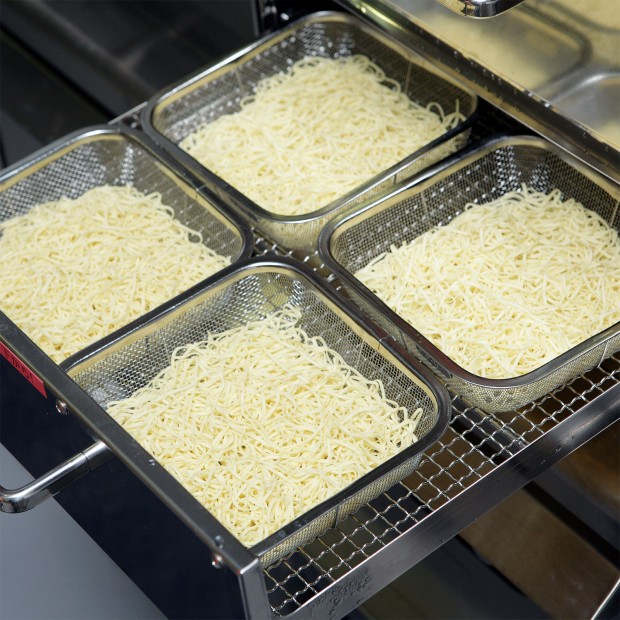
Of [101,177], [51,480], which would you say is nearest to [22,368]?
[51,480]

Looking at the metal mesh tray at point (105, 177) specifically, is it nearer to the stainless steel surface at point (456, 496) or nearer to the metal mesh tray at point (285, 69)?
the metal mesh tray at point (285, 69)

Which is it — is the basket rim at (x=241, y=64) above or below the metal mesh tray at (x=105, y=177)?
above

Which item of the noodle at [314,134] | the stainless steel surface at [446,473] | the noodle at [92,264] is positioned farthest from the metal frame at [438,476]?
the noodle at [314,134]

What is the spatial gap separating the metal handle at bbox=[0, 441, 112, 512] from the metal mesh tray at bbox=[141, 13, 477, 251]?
52cm

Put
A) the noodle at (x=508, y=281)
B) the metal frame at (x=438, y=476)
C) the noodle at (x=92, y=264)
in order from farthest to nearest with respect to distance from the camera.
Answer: the noodle at (x=92, y=264) → the noodle at (x=508, y=281) → the metal frame at (x=438, y=476)

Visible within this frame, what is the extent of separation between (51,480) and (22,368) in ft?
0.64

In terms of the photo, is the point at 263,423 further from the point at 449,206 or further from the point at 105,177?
the point at 105,177

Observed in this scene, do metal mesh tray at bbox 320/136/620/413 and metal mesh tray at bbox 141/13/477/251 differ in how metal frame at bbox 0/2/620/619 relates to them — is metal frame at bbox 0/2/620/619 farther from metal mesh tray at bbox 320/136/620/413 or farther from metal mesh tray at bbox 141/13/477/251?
metal mesh tray at bbox 141/13/477/251

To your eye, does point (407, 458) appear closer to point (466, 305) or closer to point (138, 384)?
point (466, 305)

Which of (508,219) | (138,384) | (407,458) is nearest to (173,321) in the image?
(138,384)

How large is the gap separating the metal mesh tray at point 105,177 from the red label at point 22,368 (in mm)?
421

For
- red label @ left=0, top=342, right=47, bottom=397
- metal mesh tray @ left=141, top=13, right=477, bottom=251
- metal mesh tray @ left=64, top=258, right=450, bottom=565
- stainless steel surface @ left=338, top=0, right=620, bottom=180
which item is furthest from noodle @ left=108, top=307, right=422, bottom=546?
stainless steel surface @ left=338, top=0, right=620, bottom=180

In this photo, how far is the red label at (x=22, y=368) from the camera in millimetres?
1340

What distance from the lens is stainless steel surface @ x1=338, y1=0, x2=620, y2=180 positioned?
1.35 meters
